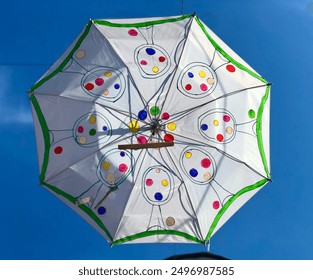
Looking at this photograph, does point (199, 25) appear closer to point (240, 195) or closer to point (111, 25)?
point (111, 25)

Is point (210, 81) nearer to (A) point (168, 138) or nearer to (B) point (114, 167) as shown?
(A) point (168, 138)

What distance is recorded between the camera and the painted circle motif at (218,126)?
3109mm

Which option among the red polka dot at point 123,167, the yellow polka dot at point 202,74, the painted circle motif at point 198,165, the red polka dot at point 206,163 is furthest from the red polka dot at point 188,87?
the red polka dot at point 123,167

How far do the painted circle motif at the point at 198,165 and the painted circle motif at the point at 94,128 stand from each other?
0.71 m

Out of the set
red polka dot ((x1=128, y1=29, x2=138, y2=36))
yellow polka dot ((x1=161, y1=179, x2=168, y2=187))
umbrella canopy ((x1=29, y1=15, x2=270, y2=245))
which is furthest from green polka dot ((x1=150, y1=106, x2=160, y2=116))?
red polka dot ((x1=128, y1=29, x2=138, y2=36))

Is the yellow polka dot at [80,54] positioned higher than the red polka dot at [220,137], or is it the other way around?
the yellow polka dot at [80,54]

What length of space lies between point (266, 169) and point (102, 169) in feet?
5.12

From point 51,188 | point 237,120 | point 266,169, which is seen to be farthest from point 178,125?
point 51,188

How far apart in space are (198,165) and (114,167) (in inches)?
29.5

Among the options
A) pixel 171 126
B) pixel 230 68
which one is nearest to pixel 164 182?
pixel 171 126

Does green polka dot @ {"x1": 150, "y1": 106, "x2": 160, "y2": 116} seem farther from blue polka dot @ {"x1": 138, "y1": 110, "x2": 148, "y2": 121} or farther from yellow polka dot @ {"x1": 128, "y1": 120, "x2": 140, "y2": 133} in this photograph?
yellow polka dot @ {"x1": 128, "y1": 120, "x2": 140, "y2": 133}

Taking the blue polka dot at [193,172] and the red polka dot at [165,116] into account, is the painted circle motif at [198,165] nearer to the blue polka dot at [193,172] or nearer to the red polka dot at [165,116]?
the blue polka dot at [193,172]

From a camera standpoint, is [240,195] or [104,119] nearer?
[104,119]

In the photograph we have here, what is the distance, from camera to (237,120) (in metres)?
3.24
